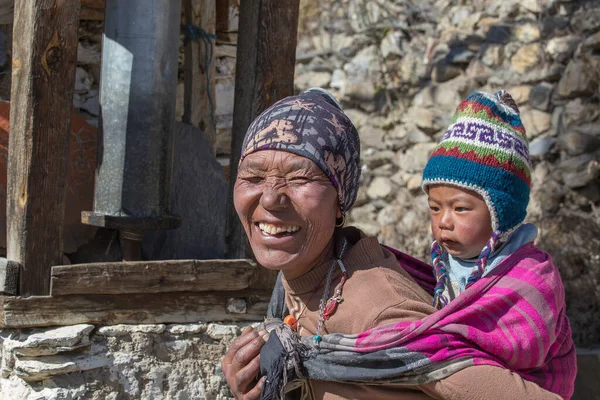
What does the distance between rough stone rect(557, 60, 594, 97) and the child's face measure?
14.0ft

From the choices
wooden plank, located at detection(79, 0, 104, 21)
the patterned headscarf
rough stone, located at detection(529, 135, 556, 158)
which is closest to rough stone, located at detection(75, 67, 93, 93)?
wooden plank, located at detection(79, 0, 104, 21)

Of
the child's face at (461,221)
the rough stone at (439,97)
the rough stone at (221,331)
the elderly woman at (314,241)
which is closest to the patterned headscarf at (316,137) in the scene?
the elderly woman at (314,241)

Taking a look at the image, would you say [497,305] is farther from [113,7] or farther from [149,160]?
[113,7]

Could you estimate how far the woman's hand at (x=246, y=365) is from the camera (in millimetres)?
2312

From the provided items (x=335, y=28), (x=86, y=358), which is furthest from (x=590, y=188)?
(x=86, y=358)

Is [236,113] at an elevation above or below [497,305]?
above

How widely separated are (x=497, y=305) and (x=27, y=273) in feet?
6.32

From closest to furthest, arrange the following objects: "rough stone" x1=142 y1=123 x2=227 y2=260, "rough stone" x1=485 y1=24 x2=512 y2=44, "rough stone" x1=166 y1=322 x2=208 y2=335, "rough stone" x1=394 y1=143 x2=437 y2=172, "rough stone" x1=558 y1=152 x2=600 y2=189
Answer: "rough stone" x1=166 y1=322 x2=208 y2=335 → "rough stone" x1=142 y1=123 x2=227 y2=260 → "rough stone" x1=558 y1=152 x2=600 y2=189 → "rough stone" x1=485 y1=24 x2=512 y2=44 → "rough stone" x1=394 y1=143 x2=437 y2=172

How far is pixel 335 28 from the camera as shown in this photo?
8.21m

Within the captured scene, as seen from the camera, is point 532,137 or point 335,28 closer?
point 532,137

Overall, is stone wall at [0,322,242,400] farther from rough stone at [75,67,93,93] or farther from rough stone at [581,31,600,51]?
rough stone at [581,31,600,51]

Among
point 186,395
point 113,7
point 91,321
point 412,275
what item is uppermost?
point 113,7

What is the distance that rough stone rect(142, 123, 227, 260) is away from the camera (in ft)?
13.0

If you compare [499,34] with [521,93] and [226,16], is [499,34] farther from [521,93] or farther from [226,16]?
[226,16]
